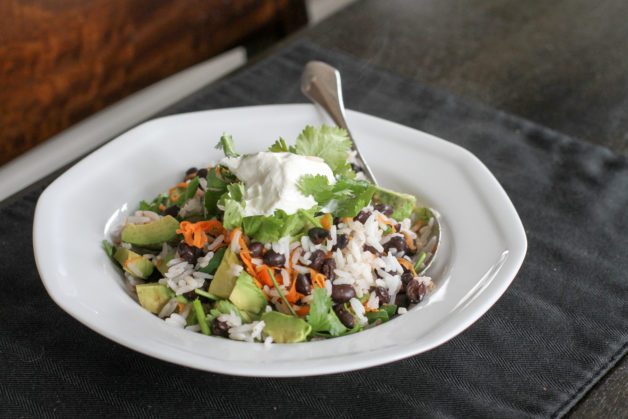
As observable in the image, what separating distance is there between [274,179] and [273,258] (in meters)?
0.20

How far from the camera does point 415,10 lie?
3.36 m

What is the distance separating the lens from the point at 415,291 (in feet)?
5.24

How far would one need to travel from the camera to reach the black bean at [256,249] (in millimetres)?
1564

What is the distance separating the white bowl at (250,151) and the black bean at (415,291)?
0.03 metres

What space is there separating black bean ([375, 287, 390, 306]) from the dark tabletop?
1332 millimetres

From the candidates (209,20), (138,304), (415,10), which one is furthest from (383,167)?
(209,20)

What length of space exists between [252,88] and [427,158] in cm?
104

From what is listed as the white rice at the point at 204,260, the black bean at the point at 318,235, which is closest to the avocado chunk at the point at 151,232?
the white rice at the point at 204,260

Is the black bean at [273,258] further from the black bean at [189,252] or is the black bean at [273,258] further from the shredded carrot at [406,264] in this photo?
the shredded carrot at [406,264]

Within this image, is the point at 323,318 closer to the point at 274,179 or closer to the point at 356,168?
the point at 274,179

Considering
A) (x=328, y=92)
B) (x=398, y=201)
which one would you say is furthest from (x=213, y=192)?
(x=328, y=92)

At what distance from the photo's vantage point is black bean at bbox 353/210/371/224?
1.72 meters

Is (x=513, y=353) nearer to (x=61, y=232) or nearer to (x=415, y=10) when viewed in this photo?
(x=61, y=232)

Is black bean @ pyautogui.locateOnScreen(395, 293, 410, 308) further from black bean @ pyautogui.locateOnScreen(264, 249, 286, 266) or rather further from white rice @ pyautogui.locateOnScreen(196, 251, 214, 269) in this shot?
white rice @ pyautogui.locateOnScreen(196, 251, 214, 269)
